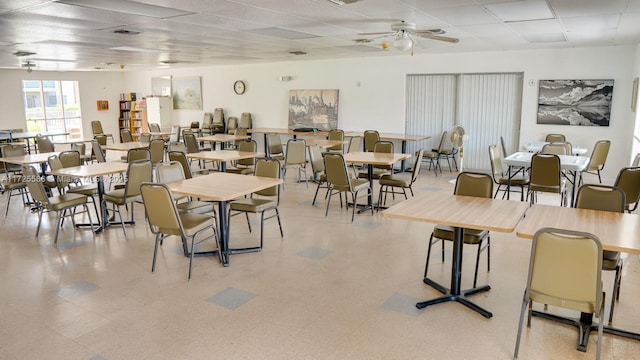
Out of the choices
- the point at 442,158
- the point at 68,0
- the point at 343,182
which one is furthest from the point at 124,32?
the point at 442,158

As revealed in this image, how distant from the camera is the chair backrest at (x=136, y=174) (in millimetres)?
5465

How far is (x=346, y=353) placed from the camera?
300 centimetres

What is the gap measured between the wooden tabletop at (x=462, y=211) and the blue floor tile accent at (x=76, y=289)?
273 cm

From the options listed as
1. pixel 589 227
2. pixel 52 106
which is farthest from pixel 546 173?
pixel 52 106

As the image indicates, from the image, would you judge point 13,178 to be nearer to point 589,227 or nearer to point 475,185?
point 475,185

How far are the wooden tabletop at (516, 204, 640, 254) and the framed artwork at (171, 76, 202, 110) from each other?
40.9 feet

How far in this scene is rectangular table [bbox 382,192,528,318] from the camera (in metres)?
3.31

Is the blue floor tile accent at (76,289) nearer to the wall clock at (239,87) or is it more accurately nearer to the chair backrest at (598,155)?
the chair backrest at (598,155)

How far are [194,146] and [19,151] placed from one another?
3308 millimetres

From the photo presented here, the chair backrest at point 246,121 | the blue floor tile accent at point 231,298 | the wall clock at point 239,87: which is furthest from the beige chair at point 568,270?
the wall clock at point 239,87

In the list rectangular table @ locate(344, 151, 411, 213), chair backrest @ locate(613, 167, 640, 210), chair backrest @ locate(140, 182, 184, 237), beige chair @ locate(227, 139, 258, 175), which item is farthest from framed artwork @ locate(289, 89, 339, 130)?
chair backrest @ locate(140, 182, 184, 237)

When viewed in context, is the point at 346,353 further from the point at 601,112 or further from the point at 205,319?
the point at 601,112

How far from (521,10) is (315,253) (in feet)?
11.6

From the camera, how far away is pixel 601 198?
3.80 metres
